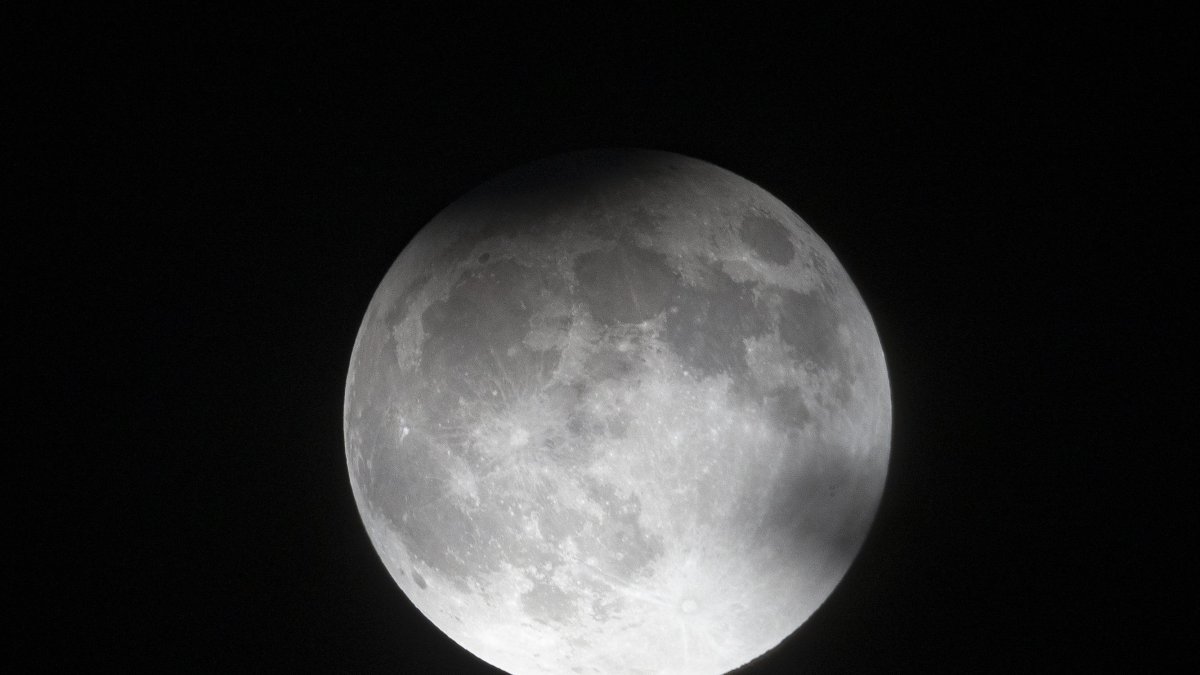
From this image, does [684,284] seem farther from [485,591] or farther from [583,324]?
[485,591]

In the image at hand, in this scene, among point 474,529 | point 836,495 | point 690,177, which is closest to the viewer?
point 474,529

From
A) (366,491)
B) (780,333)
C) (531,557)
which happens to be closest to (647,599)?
(531,557)

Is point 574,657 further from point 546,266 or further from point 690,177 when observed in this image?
point 690,177

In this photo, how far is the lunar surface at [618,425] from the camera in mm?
1994

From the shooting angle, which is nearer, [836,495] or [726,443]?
[726,443]

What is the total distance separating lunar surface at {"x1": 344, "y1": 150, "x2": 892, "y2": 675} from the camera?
1.99 meters

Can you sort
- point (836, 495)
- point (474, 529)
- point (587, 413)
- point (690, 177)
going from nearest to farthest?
point (587, 413), point (474, 529), point (836, 495), point (690, 177)

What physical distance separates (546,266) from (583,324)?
0.21 m

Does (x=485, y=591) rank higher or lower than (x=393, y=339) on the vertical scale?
lower

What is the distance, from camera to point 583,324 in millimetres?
2021

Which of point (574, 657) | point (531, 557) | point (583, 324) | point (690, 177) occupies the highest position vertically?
point (690, 177)

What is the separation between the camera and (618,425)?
197cm

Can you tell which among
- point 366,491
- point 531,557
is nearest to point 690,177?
point 531,557

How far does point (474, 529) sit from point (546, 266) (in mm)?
694
